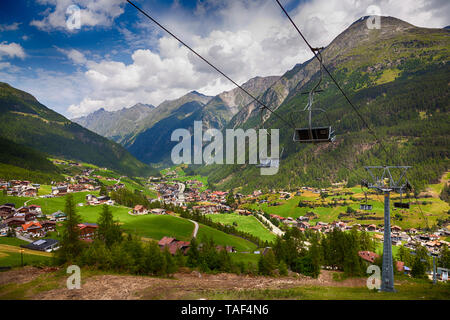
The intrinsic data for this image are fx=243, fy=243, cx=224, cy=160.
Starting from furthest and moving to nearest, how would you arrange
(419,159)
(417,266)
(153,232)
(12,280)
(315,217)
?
(419,159)
(315,217)
(153,232)
(417,266)
(12,280)

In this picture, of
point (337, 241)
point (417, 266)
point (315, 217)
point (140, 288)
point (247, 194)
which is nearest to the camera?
point (140, 288)

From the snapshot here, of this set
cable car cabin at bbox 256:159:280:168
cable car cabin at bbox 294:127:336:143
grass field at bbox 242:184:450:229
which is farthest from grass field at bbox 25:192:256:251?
grass field at bbox 242:184:450:229

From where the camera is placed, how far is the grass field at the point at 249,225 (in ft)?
304

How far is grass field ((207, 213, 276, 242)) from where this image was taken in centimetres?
9275

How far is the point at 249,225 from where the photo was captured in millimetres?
106312

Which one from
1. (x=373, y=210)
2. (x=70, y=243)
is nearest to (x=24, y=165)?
(x=70, y=243)

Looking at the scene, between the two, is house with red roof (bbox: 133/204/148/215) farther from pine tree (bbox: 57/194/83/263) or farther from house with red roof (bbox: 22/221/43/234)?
pine tree (bbox: 57/194/83/263)

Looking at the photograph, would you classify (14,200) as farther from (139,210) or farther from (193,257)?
(193,257)
